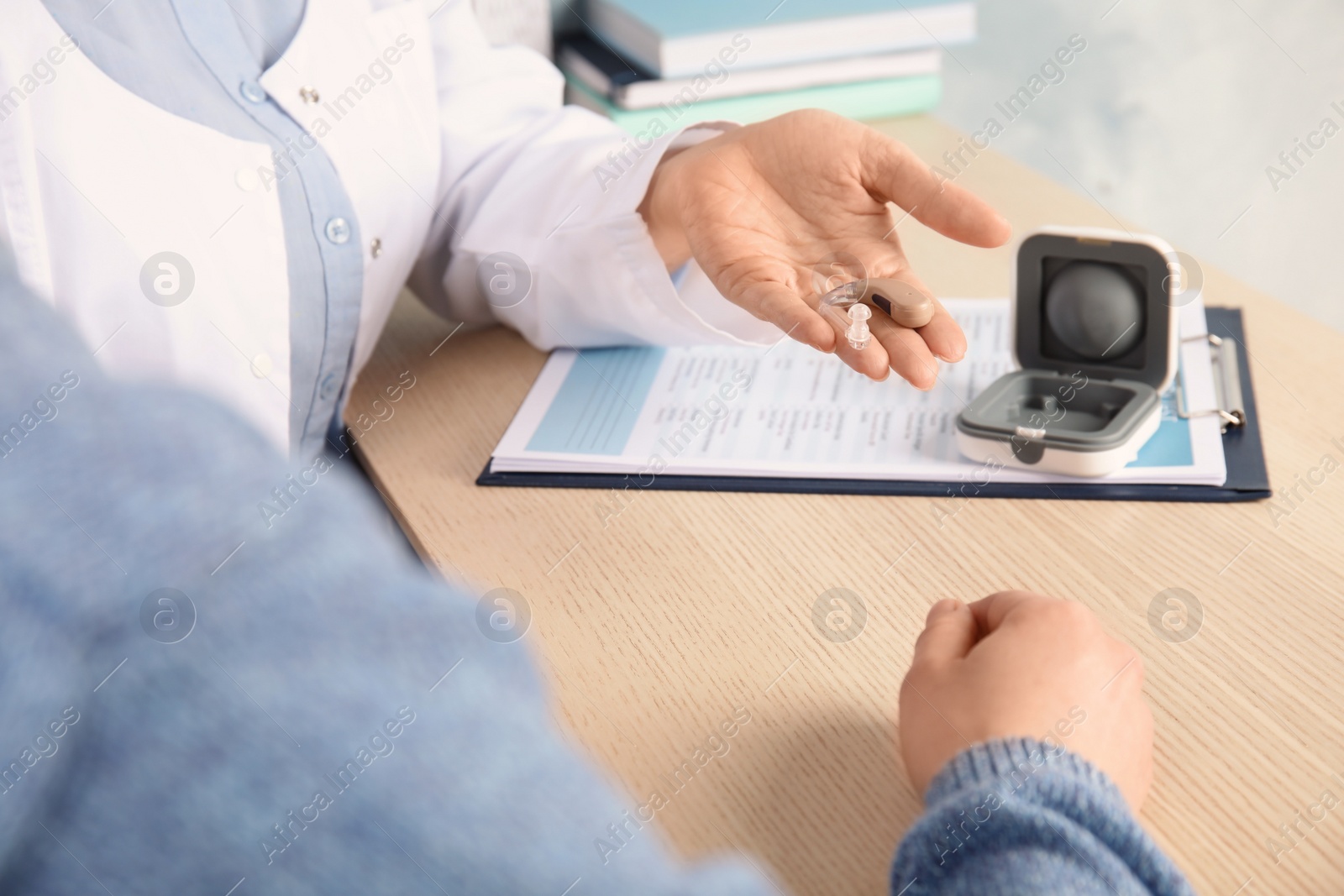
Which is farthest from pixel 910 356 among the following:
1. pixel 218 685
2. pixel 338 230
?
pixel 218 685

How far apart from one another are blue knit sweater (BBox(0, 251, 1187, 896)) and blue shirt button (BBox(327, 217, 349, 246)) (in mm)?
642

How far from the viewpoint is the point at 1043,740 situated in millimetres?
479

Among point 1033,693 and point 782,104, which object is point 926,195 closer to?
point 1033,693

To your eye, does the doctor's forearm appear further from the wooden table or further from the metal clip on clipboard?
the metal clip on clipboard

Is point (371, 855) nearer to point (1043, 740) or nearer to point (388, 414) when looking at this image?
point (1043, 740)

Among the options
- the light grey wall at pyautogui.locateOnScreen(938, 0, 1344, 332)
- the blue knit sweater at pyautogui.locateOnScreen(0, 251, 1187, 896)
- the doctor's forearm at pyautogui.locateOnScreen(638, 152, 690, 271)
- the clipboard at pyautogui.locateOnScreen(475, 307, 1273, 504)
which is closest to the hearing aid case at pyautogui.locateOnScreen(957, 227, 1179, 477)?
the clipboard at pyautogui.locateOnScreen(475, 307, 1273, 504)

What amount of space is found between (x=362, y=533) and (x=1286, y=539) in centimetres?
Result: 64

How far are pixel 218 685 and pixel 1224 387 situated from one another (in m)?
0.81

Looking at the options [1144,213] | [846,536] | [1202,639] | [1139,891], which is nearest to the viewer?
[1139,891]

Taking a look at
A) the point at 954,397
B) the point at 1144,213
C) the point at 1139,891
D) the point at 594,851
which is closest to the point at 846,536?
the point at 954,397

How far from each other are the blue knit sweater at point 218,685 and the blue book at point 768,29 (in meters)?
1.19

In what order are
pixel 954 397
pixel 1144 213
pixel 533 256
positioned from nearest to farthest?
pixel 954 397
pixel 533 256
pixel 1144 213

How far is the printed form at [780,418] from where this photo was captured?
0.75m

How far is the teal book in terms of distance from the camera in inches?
51.9
